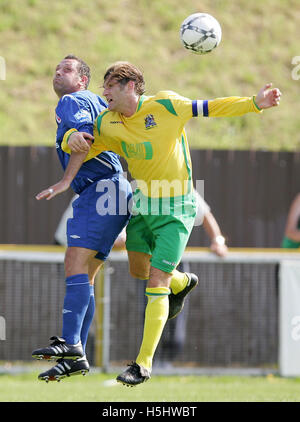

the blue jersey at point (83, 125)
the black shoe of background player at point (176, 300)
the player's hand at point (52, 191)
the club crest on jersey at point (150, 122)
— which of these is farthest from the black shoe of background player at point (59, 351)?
the club crest on jersey at point (150, 122)

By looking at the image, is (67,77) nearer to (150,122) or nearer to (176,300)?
(150,122)

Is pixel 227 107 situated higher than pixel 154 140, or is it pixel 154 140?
pixel 227 107

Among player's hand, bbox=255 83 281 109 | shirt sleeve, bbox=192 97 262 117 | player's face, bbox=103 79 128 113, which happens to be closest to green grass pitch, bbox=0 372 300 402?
player's face, bbox=103 79 128 113

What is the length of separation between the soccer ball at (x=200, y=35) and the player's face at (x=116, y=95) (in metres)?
0.63

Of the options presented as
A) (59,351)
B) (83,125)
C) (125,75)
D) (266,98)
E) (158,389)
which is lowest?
(158,389)

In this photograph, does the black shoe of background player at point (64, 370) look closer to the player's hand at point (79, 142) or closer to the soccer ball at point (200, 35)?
the player's hand at point (79, 142)

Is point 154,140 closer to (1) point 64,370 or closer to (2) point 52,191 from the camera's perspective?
(2) point 52,191

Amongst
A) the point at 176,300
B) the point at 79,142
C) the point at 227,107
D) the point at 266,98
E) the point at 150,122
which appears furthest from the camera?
the point at 176,300

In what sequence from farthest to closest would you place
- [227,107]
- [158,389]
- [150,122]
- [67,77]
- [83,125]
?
[158,389] → [67,77] → [83,125] → [150,122] → [227,107]

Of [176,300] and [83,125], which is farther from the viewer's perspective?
[176,300]

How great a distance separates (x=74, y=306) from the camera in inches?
257

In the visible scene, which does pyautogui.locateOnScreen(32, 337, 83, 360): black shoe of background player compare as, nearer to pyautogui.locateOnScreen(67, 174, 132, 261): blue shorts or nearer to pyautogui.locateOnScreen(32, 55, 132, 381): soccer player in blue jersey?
pyautogui.locateOnScreen(32, 55, 132, 381): soccer player in blue jersey

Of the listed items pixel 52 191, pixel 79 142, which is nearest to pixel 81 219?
pixel 52 191

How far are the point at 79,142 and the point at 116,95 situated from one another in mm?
458
